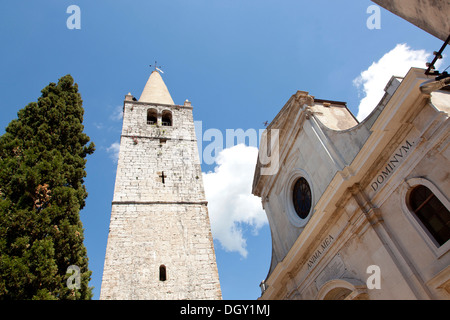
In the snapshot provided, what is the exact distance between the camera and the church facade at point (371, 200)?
5.95 meters

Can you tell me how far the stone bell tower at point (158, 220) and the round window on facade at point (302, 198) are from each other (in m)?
3.81

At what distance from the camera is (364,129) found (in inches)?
316

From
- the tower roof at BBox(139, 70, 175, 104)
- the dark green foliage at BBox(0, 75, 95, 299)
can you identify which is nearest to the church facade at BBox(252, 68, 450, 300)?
the dark green foliage at BBox(0, 75, 95, 299)

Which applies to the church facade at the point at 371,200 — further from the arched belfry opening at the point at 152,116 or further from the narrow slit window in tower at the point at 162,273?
the arched belfry opening at the point at 152,116

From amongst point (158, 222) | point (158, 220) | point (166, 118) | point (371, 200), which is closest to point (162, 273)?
point (158, 222)

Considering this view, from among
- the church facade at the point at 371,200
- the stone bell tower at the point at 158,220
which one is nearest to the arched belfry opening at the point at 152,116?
the stone bell tower at the point at 158,220

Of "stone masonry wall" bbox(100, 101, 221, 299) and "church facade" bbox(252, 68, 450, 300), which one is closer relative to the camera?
"church facade" bbox(252, 68, 450, 300)

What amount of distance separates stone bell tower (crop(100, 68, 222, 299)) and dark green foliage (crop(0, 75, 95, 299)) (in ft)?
12.1

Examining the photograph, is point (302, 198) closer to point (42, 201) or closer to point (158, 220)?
point (158, 220)

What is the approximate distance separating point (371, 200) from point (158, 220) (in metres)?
8.41

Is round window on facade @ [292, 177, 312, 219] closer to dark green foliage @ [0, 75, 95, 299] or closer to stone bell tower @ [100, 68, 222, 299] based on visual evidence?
stone bell tower @ [100, 68, 222, 299]

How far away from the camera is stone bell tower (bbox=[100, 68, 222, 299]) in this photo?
10.9m

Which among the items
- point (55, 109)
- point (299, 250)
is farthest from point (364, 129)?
point (55, 109)

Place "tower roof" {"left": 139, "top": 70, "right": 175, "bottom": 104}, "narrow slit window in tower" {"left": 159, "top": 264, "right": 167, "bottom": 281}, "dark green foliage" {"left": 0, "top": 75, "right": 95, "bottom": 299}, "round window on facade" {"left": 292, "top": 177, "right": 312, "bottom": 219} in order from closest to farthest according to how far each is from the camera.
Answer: "dark green foliage" {"left": 0, "top": 75, "right": 95, "bottom": 299} < "round window on facade" {"left": 292, "top": 177, "right": 312, "bottom": 219} < "narrow slit window in tower" {"left": 159, "top": 264, "right": 167, "bottom": 281} < "tower roof" {"left": 139, "top": 70, "right": 175, "bottom": 104}
